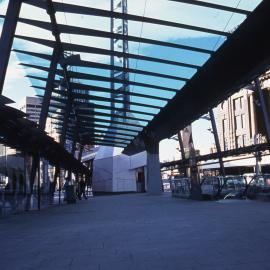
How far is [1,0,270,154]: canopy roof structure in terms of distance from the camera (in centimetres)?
1345

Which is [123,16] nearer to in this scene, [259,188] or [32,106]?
[259,188]

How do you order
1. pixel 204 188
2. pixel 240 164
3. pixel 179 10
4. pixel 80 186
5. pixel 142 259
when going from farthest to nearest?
1. pixel 240 164
2. pixel 80 186
3. pixel 204 188
4. pixel 179 10
5. pixel 142 259

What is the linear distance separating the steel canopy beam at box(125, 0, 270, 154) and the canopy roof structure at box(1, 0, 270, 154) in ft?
0.10

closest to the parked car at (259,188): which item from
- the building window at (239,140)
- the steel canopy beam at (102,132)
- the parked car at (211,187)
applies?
the parked car at (211,187)

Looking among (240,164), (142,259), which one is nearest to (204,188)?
(142,259)

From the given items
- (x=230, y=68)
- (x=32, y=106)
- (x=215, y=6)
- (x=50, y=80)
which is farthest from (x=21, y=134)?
(x=32, y=106)

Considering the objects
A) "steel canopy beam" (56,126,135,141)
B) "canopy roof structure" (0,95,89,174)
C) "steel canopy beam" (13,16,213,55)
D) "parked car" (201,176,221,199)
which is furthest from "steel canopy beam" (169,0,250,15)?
"steel canopy beam" (56,126,135,141)

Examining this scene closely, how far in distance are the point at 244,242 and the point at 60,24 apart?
10.4 metres

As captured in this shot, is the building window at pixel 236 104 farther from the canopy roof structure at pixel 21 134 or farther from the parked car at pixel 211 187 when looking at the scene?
the canopy roof structure at pixel 21 134

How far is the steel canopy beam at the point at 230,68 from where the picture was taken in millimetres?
12805

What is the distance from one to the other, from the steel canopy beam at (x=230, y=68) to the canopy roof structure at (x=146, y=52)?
3 cm

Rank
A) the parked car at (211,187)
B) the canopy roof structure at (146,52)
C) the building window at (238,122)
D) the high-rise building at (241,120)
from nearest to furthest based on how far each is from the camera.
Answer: the canopy roof structure at (146,52) < the parked car at (211,187) < the high-rise building at (241,120) < the building window at (238,122)

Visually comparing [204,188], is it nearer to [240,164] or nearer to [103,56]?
[103,56]

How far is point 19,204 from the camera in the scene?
19953 millimetres
